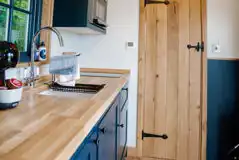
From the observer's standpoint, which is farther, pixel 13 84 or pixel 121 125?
pixel 121 125

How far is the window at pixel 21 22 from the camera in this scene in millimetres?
1441

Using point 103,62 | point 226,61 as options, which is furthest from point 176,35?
point 103,62

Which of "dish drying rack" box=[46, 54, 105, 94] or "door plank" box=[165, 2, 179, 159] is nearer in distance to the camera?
"dish drying rack" box=[46, 54, 105, 94]

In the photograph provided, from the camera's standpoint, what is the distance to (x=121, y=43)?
9.18ft

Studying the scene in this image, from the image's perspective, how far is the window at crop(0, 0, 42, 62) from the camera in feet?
4.73

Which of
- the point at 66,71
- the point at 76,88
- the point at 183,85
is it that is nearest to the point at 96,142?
the point at 76,88

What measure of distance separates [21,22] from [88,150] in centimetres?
112

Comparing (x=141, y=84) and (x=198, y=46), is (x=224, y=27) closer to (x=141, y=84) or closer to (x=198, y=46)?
(x=198, y=46)

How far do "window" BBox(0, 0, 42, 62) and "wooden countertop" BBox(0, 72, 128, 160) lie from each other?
51 centimetres

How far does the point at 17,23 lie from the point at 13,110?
0.82m

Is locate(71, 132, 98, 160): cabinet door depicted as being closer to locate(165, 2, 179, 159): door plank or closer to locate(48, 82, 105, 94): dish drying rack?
locate(48, 82, 105, 94): dish drying rack

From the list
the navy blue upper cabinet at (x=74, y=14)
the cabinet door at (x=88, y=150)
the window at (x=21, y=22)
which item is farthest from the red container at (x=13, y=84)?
the navy blue upper cabinet at (x=74, y=14)

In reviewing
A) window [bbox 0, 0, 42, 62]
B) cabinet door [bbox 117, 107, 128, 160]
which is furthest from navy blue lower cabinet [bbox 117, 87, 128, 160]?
window [bbox 0, 0, 42, 62]

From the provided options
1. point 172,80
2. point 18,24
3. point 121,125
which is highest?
point 18,24
